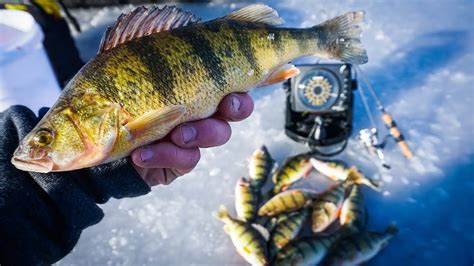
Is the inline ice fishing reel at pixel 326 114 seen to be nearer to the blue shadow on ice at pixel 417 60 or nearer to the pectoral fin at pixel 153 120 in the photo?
the blue shadow on ice at pixel 417 60

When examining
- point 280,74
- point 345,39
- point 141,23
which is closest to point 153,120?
point 141,23

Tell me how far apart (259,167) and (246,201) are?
0.82 ft

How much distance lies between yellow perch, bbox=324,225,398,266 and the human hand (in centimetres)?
103

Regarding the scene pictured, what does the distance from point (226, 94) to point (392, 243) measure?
1.45 m

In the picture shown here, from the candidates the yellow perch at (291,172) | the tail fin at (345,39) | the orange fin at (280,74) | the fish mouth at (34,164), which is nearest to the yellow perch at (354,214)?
the yellow perch at (291,172)

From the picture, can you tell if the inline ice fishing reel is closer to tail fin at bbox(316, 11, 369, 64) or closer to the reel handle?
the reel handle

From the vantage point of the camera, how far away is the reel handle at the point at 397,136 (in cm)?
266

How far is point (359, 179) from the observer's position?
99.6 inches

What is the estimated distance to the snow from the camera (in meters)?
2.37

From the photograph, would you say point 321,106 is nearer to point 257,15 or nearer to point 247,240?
point 247,240

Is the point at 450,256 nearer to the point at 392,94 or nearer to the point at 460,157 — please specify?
the point at 460,157

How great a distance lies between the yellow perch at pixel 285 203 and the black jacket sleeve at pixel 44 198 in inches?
37.9

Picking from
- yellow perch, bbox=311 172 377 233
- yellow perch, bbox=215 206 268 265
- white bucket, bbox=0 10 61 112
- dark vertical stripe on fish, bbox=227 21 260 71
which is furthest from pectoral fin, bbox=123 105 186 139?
white bucket, bbox=0 10 61 112

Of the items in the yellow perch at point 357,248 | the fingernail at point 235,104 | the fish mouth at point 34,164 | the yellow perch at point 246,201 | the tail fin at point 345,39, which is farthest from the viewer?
the yellow perch at point 246,201
